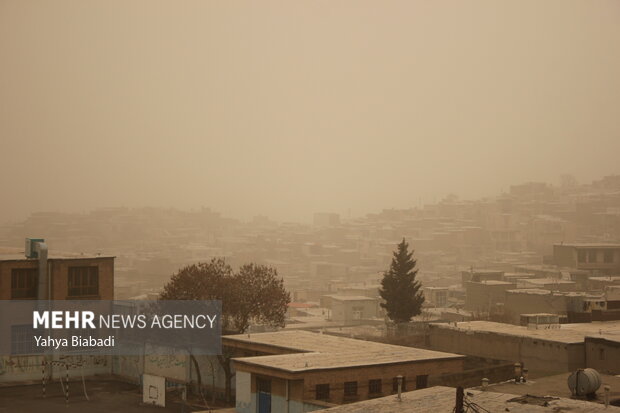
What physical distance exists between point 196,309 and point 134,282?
387ft

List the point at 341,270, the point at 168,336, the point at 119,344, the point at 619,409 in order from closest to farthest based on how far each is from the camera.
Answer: the point at 619,409 < the point at 168,336 < the point at 119,344 < the point at 341,270

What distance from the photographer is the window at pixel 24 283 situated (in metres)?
40.5

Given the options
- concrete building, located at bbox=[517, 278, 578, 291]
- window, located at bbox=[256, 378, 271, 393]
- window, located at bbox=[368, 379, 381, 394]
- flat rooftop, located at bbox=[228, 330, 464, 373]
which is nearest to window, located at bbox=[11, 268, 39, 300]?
flat rooftop, located at bbox=[228, 330, 464, 373]

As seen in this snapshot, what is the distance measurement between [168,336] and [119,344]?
353 centimetres

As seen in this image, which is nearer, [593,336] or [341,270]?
[593,336]

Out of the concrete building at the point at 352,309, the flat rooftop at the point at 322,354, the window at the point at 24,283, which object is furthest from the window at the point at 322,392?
the concrete building at the point at 352,309

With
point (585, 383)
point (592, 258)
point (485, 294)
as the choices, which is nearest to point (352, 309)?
point (485, 294)

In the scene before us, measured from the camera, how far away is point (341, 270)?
562ft

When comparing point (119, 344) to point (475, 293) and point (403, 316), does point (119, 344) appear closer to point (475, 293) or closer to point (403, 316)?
point (403, 316)

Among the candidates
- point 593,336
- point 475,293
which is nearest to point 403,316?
point 593,336

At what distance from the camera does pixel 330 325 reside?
3167 inches

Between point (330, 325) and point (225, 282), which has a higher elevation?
point (225, 282)

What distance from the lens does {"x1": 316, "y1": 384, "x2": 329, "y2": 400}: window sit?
25719 millimetres

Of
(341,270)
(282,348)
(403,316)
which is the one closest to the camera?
(282,348)
